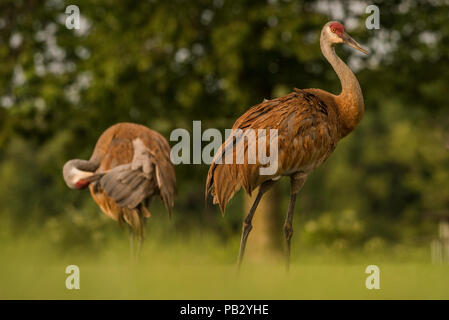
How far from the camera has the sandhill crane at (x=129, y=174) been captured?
765 cm

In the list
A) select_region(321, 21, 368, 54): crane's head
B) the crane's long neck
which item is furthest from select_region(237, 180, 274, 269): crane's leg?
select_region(321, 21, 368, 54): crane's head

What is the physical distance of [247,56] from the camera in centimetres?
1177

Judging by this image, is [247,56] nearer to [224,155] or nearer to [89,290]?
[224,155]

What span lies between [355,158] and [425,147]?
26.6 ft

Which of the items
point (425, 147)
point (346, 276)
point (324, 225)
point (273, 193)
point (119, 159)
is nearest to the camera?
point (346, 276)

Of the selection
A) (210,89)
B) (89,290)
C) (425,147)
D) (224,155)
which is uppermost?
(425,147)

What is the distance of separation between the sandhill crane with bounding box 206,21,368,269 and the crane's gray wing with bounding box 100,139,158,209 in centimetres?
180

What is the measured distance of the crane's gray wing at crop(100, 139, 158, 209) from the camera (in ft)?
25.0

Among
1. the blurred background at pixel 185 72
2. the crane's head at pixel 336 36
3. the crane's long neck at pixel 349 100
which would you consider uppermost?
the blurred background at pixel 185 72

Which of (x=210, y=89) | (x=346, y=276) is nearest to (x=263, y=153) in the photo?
(x=346, y=276)

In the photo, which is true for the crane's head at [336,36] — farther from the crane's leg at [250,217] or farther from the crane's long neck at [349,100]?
the crane's leg at [250,217]

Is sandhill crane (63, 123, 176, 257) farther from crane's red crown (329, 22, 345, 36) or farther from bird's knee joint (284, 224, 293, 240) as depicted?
crane's red crown (329, 22, 345, 36)

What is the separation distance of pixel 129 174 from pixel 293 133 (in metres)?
2.46

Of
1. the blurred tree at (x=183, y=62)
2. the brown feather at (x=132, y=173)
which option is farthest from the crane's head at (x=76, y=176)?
the blurred tree at (x=183, y=62)
